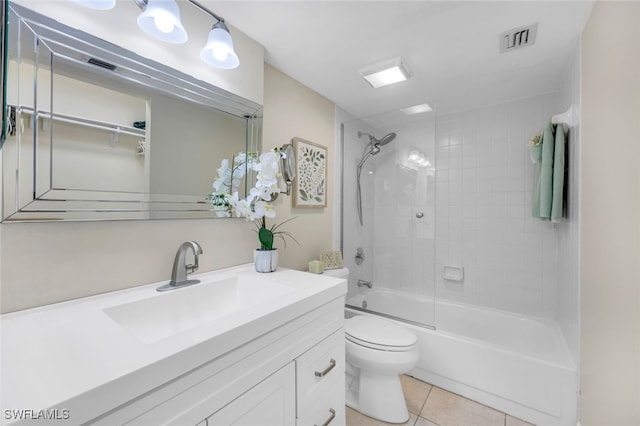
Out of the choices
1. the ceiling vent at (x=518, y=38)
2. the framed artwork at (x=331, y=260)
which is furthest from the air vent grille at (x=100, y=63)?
the ceiling vent at (x=518, y=38)

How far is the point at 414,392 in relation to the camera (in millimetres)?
1848

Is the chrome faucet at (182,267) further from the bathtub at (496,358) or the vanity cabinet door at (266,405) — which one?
the bathtub at (496,358)

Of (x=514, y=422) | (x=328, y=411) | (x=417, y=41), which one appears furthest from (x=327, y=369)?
(x=417, y=41)

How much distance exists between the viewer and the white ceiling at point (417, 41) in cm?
128

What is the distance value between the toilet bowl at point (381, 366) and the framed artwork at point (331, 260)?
1.58ft

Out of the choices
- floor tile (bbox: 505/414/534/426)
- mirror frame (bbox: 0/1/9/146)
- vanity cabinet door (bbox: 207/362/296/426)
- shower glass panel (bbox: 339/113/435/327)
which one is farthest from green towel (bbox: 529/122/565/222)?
mirror frame (bbox: 0/1/9/146)

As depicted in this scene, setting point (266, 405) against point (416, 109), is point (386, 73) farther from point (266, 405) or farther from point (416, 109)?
point (266, 405)

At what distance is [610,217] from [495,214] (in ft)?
4.69

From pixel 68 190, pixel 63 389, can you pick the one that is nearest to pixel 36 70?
pixel 68 190

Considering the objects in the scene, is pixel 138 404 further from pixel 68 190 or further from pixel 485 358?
pixel 485 358

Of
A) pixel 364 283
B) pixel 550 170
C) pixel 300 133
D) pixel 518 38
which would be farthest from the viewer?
pixel 364 283

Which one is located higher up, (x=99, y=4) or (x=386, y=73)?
(x=386, y=73)

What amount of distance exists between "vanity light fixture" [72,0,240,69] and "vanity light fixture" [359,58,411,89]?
3.12ft

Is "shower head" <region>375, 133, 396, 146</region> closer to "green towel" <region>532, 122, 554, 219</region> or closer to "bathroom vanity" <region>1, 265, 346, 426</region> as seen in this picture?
"green towel" <region>532, 122, 554, 219</region>
